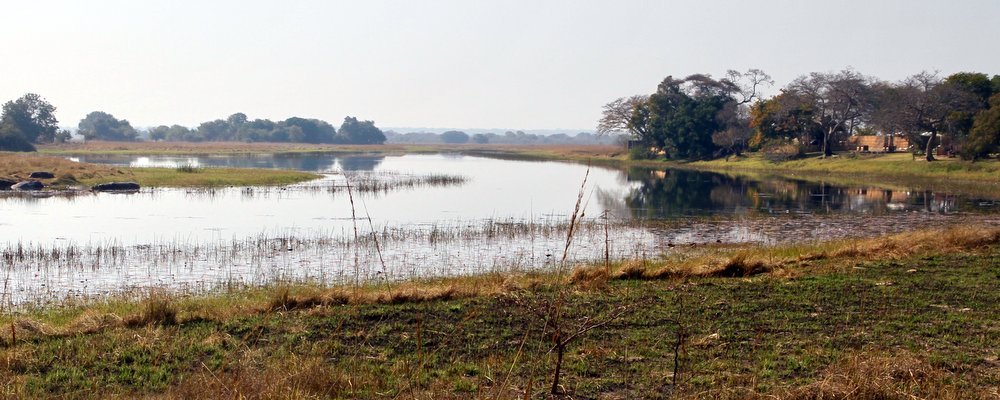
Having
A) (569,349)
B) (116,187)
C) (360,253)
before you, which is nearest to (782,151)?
(116,187)

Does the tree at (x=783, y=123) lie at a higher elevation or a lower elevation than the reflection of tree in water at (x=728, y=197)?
higher

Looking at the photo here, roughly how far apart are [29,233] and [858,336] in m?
22.1

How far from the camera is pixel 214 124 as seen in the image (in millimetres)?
187875

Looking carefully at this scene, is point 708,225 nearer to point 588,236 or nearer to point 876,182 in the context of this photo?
point 588,236

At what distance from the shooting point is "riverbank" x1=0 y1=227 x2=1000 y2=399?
6.89 m

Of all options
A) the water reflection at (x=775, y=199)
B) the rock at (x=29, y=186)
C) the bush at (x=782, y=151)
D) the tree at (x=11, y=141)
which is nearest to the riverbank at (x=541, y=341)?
the water reflection at (x=775, y=199)

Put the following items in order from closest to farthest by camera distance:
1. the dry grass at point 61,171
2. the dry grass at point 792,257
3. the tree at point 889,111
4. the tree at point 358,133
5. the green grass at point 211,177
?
1. the dry grass at point 792,257
2. the dry grass at point 61,171
3. the green grass at point 211,177
4. the tree at point 889,111
5. the tree at point 358,133

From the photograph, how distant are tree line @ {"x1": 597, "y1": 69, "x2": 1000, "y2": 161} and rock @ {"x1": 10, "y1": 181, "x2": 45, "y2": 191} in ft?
166

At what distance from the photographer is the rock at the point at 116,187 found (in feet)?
121

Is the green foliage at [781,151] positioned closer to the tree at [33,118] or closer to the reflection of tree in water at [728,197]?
the reflection of tree in water at [728,197]

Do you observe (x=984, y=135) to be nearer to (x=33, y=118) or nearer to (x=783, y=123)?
(x=783, y=123)

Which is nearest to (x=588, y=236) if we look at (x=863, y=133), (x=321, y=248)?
(x=321, y=248)

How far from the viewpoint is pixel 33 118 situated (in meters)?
99.9

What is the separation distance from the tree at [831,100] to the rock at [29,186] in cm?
5529
